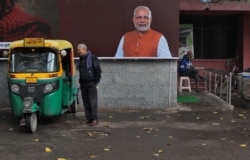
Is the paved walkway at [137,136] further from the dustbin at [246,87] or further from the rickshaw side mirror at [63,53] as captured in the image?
the rickshaw side mirror at [63,53]

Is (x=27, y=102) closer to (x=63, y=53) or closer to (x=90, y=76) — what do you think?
(x=63, y=53)

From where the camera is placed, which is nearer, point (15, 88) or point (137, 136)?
point (137, 136)

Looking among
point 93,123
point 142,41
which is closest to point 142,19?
point 142,41

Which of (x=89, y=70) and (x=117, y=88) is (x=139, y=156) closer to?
(x=89, y=70)

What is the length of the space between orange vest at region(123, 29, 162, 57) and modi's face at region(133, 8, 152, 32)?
131mm

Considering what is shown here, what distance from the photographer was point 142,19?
39.9 ft

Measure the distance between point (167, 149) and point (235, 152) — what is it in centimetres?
111

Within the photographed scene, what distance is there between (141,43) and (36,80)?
375 centimetres

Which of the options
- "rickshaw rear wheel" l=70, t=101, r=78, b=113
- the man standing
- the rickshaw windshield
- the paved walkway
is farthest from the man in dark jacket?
the man standing

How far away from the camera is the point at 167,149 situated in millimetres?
7801

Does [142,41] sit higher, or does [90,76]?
[142,41]

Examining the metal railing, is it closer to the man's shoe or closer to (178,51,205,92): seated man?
(178,51,205,92): seated man

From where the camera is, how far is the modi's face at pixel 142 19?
12188mm

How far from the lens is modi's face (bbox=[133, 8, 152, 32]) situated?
40.0 ft
